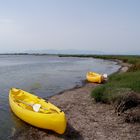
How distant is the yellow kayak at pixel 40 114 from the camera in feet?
39.3

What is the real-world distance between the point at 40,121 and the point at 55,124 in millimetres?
1084

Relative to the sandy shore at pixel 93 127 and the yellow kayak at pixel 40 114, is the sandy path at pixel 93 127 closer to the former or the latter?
the sandy shore at pixel 93 127

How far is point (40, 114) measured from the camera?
12797mm

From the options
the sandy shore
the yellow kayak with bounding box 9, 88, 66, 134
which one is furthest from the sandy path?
the yellow kayak with bounding box 9, 88, 66, 134

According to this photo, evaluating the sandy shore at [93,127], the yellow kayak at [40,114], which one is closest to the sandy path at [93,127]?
the sandy shore at [93,127]

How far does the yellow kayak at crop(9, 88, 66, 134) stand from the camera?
1199 centimetres

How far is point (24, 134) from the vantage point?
13000 mm

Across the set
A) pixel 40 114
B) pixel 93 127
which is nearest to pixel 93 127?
pixel 93 127

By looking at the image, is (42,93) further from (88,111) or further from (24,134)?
(24,134)

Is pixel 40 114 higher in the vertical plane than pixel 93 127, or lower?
higher

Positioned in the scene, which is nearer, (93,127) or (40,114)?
(40,114)

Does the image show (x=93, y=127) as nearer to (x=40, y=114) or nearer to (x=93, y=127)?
(x=93, y=127)

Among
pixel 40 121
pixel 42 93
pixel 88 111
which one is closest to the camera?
pixel 40 121

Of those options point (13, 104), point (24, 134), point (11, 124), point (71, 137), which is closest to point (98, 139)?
point (71, 137)
